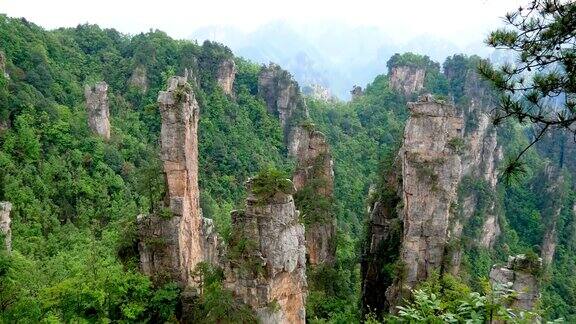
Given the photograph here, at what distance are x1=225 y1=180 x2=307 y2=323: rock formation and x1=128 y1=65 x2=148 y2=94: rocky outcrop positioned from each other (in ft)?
137

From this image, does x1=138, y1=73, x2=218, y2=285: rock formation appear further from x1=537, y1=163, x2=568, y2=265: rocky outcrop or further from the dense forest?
x1=537, y1=163, x2=568, y2=265: rocky outcrop

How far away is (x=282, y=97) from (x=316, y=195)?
117ft

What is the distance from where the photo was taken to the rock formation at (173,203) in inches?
754

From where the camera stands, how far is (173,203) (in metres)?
19.5

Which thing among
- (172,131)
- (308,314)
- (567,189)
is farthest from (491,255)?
(172,131)

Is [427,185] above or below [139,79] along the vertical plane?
below

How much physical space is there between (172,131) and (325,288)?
10.8m

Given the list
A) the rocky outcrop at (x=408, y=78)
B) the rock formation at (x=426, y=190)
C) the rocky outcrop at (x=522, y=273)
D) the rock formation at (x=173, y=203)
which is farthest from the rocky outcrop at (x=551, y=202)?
the rock formation at (x=173, y=203)

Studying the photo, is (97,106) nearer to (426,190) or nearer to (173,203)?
(173,203)

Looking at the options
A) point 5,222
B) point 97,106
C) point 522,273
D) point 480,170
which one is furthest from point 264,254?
point 480,170

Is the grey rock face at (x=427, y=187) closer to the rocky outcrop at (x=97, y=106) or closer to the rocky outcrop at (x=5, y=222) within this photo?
the rocky outcrop at (x=5, y=222)

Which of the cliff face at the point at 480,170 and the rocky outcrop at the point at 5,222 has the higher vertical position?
the cliff face at the point at 480,170

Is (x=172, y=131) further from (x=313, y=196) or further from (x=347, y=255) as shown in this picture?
(x=347, y=255)

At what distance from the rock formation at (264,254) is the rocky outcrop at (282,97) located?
44.6 metres
